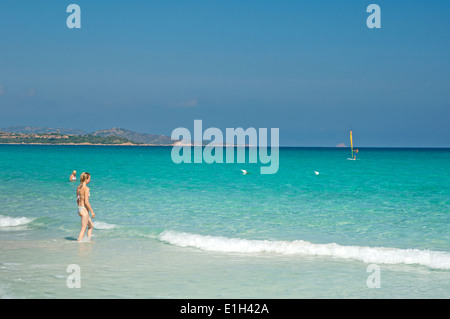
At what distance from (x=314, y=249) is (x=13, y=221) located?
11172 millimetres

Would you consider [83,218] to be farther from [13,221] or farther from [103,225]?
[13,221]

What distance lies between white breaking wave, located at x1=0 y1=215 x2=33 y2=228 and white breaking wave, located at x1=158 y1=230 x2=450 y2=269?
234 inches

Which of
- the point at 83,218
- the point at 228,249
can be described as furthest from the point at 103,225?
the point at 228,249

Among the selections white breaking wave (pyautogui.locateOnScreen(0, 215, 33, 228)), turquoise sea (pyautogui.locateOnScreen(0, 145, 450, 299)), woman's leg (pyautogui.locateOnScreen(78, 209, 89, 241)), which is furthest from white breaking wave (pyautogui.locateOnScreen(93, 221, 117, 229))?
white breaking wave (pyautogui.locateOnScreen(0, 215, 33, 228))

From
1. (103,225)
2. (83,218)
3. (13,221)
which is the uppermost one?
(83,218)

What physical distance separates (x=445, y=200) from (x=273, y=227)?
13534 millimetres

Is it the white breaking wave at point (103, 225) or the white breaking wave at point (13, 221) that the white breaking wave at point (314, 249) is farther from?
the white breaking wave at point (13, 221)

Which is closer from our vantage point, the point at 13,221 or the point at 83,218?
the point at 83,218

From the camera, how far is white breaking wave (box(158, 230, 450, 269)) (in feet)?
36.3

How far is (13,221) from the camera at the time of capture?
1655 cm

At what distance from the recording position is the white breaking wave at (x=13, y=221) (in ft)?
53.3

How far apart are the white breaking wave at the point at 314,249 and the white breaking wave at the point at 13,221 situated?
5.93m

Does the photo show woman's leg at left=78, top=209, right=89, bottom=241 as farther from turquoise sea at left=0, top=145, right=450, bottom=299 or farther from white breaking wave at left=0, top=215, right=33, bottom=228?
white breaking wave at left=0, top=215, right=33, bottom=228
